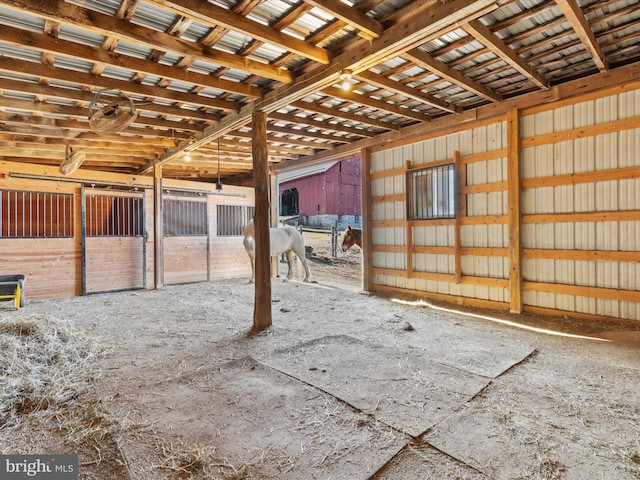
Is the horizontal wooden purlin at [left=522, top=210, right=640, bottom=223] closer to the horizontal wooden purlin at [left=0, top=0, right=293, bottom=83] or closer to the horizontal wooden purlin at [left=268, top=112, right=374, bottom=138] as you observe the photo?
the horizontal wooden purlin at [left=268, top=112, right=374, bottom=138]

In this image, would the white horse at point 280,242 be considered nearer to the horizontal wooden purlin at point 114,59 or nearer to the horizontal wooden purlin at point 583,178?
the horizontal wooden purlin at point 114,59

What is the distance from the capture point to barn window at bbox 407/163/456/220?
4859mm

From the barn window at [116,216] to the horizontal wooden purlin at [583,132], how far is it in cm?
660

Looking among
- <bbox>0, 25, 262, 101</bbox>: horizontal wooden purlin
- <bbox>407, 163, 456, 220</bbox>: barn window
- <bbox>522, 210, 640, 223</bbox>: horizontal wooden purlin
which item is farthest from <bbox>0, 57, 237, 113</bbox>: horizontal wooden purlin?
<bbox>522, 210, 640, 223</bbox>: horizontal wooden purlin

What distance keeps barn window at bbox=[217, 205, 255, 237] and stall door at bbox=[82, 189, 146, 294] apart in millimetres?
1666

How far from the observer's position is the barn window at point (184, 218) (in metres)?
7.04

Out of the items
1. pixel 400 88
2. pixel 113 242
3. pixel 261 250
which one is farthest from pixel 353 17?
pixel 113 242

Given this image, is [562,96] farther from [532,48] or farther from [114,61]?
[114,61]

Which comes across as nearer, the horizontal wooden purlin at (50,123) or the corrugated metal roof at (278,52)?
the corrugated metal roof at (278,52)

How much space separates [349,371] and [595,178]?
3323 mm

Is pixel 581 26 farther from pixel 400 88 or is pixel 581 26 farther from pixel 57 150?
pixel 57 150

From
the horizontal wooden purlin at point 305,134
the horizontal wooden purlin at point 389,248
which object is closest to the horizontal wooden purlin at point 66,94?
the horizontal wooden purlin at point 305,134

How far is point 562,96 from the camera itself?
3.72m

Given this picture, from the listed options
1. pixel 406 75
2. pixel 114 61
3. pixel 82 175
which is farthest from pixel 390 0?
pixel 82 175
